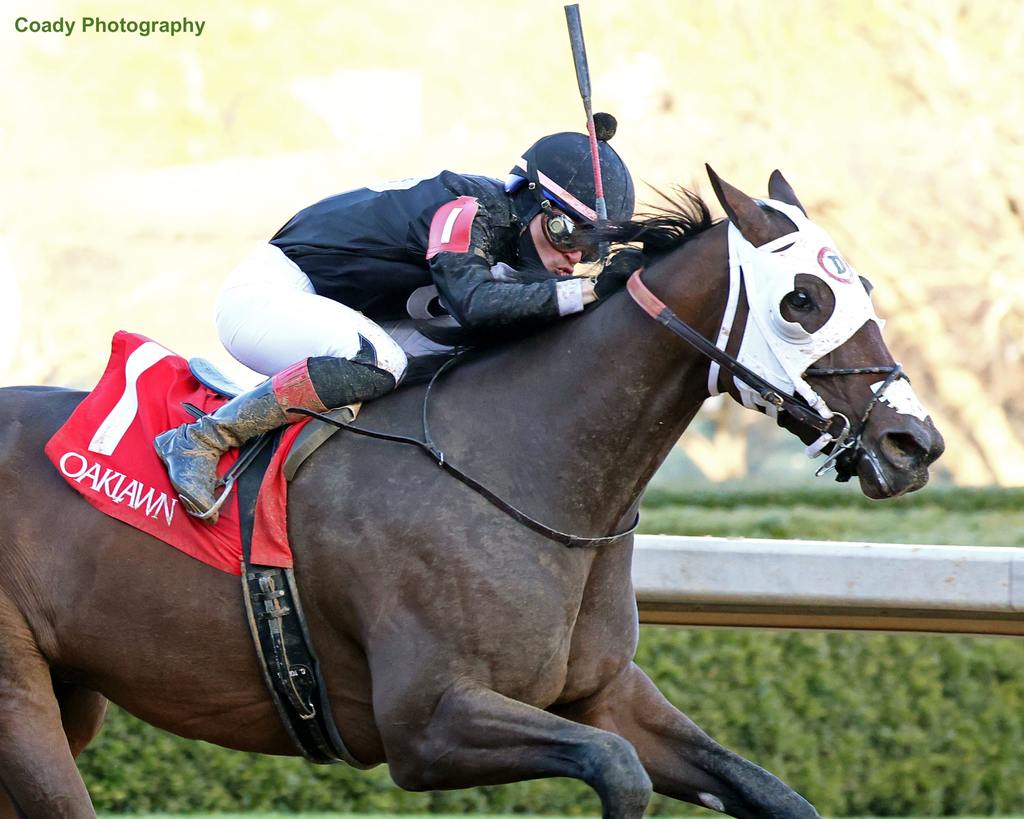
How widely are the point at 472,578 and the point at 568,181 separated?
1.05 metres

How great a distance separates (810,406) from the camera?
11.9ft

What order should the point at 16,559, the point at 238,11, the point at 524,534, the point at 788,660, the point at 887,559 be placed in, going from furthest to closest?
1. the point at 238,11
2. the point at 788,660
3. the point at 887,559
4. the point at 16,559
5. the point at 524,534

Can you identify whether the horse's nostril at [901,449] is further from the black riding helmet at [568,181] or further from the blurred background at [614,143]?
the blurred background at [614,143]

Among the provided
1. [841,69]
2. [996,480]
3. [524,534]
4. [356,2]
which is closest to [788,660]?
[524,534]

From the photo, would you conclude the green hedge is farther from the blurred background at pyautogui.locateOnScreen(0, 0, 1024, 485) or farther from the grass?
the blurred background at pyautogui.locateOnScreen(0, 0, 1024, 485)

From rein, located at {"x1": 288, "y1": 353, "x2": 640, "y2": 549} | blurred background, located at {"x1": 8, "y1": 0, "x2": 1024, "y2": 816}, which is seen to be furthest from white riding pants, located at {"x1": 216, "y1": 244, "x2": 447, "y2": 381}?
blurred background, located at {"x1": 8, "y1": 0, "x2": 1024, "y2": 816}

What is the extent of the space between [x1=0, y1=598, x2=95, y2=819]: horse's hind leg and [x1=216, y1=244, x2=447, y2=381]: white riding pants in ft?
2.97

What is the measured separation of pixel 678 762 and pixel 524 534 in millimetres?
788

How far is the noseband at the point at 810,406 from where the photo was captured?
3.58 meters

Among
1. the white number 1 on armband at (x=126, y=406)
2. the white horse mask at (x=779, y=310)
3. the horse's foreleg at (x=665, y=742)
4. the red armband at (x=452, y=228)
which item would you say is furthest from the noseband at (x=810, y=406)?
the white number 1 on armband at (x=126, y=406)

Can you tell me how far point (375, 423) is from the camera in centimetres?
402

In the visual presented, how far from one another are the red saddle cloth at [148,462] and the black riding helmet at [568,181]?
843 millimetres

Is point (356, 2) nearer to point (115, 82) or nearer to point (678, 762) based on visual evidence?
point (115, 82)

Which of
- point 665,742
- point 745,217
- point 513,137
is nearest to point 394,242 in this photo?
point 745,217
